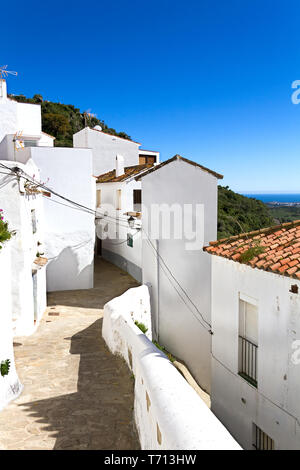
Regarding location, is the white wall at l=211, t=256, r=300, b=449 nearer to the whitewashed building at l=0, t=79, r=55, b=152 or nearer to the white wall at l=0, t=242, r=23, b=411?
the white wall at l=0, t=242, r=23, b=411

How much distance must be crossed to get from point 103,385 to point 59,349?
3.71 m

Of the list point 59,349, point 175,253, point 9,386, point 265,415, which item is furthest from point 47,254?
point 265,415

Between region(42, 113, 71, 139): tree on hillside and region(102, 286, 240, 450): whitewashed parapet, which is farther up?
region(42, 113, 71, 139): tree on hillside

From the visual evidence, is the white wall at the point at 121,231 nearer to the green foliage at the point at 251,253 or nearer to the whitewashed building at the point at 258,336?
the whitewashed building at the point at 258,336

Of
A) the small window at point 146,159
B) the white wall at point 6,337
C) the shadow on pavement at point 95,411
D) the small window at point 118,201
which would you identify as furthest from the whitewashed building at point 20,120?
the shadow on pavement at point 95,411

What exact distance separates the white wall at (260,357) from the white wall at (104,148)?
75.7 ft

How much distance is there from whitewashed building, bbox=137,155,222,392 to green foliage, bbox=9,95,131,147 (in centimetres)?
2794

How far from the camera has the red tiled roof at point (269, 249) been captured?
24.5 feet

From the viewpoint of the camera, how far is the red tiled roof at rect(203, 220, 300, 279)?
748 cm

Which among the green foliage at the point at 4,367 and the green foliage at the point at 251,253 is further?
the green foliage at the point at 251,253

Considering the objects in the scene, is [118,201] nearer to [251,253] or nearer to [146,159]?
[146,159]

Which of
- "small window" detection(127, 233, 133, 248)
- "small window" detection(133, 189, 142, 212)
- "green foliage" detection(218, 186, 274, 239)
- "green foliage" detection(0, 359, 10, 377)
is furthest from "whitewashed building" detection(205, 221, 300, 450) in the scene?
"green foliage" detection(218, 186, 274, 239)

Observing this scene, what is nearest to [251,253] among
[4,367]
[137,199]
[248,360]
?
[248,360]
